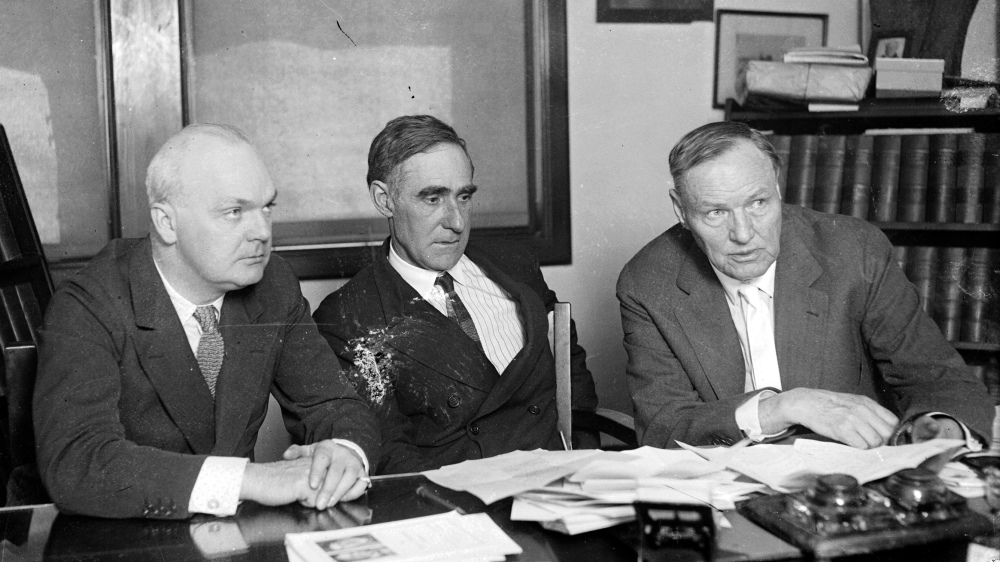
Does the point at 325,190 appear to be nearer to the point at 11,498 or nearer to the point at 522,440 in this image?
the point at 522,440

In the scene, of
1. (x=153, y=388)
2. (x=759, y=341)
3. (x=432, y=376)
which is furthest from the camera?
(x=432, y=376)

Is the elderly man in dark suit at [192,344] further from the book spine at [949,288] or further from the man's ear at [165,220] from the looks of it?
the book spine at [949,288]

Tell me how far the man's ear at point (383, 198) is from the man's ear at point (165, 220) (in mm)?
825

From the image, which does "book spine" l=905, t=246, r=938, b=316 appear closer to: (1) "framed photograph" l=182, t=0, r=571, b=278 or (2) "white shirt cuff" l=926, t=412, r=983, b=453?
(1) "framed photograph" l=182, t=0, r=571, b=278

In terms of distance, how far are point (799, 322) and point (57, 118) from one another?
2320 millimetres

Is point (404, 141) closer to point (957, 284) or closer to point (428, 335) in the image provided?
point (428, 335)

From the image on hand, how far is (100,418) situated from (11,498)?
0.46m

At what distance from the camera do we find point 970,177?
309 cm

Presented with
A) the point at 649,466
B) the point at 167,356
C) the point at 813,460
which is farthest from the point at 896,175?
the point at 167,356

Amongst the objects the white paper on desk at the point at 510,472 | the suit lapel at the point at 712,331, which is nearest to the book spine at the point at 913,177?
the suit lapel at the point at 712,331

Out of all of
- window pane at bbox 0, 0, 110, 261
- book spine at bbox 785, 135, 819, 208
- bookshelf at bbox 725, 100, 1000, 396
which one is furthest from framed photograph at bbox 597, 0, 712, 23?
window pane at bbox 0, 0, 110, 261

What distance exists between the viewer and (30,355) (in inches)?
69.8

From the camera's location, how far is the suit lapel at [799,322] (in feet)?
7.24

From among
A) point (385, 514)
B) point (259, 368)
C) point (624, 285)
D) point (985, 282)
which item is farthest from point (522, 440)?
point (985, 282)
